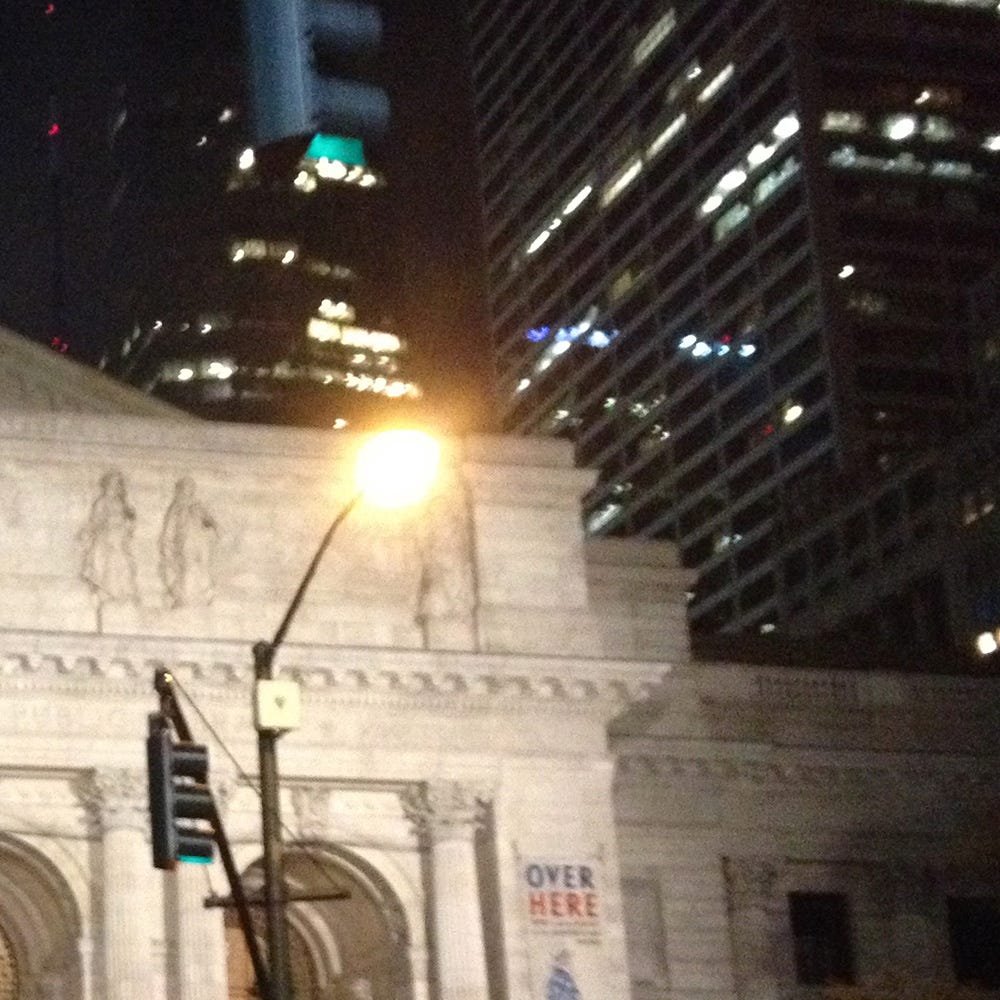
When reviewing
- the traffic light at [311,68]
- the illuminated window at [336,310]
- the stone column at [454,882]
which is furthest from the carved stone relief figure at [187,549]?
the illuminated window at [336,310]

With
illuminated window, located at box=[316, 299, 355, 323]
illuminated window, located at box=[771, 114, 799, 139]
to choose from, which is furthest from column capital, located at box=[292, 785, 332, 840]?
illuminated window, located at box=[316, 299, 355, 323]

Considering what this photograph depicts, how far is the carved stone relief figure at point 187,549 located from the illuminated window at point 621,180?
114170mm

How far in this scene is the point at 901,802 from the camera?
48125 millimetres

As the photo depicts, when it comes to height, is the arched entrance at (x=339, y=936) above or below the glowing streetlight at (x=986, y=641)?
below

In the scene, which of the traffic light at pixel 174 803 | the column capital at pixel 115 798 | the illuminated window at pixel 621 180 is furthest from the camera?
the illuminated window at pixel 621 180

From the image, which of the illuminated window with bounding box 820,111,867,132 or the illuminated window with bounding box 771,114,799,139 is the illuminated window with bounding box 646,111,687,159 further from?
the illuminated window with bounding box 820,111,867,132

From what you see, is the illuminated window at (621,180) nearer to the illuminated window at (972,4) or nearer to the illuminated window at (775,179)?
the illuminated window at (775,179)

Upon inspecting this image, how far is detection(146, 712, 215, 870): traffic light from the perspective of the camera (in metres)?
17.6

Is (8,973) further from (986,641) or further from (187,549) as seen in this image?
(986,641)

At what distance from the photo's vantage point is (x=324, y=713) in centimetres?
3934

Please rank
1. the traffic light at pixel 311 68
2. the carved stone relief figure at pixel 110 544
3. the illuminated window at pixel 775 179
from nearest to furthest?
the traffic light at pixel 311 68 < the carved stone relief figure at pixel 110 544 < the illuminated window at pixel 775 179

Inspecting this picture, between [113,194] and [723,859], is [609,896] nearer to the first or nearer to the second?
[723,859]

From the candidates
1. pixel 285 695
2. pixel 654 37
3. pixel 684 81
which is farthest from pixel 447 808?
pixel 654 37

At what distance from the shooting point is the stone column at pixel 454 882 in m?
38.4
